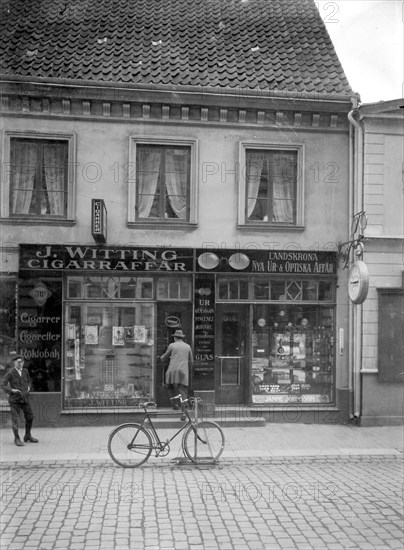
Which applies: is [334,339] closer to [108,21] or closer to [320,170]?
[320,170]

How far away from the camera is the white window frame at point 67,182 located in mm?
10922

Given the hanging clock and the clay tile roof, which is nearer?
the hanging clock

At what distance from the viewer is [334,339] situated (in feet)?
40.2

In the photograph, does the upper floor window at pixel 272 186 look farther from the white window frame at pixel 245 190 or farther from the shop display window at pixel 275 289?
the shop display window at pixel 275 289

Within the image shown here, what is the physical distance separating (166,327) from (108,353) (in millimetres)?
1341

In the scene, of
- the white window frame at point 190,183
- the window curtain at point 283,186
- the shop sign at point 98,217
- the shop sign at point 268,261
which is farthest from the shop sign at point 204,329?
the shop sign at point 98,217

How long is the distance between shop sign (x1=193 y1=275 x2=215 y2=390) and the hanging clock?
9.30 ft

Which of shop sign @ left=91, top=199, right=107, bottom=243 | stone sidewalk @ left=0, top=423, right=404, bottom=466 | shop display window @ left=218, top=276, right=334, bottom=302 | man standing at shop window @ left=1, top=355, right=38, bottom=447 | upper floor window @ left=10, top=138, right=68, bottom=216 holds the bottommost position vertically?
stone sidewalk @ left=0, top=423, right=404, bottom=466

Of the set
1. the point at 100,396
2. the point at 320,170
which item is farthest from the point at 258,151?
the point at 100,396

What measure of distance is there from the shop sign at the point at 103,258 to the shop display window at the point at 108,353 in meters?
0.43

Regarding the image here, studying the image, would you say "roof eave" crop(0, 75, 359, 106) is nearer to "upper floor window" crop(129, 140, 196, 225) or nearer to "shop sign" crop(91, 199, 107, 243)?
"upper floor window" crop(129, 140, 196, 225)

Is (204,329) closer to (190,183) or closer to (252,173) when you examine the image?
(190,183)

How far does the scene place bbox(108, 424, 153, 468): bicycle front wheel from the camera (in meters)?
8.33

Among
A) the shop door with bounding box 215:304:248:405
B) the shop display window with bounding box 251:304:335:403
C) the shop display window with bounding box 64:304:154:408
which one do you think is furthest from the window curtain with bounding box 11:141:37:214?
the shop display window with bounding box 251:304:335:403
